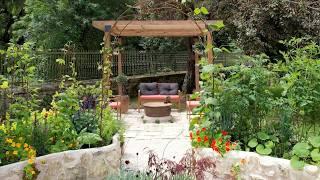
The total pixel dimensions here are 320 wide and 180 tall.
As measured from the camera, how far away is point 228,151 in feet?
14.0

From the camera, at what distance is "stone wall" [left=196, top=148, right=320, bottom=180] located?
12.2 feet

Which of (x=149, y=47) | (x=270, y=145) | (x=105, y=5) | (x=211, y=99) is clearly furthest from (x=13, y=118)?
(x=149, y=47)

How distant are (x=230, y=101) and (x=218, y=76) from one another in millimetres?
510

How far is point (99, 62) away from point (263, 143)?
9254 mm

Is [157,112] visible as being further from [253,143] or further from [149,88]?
[253,143]

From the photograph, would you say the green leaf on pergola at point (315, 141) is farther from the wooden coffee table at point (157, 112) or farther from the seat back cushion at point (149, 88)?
the seat back cushion at point (149, 88)

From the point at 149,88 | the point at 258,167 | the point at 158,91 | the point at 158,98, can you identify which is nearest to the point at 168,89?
the point at 158,91

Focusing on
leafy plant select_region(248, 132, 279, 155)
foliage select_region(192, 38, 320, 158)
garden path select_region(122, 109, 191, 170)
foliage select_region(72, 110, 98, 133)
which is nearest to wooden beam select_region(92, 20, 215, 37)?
garden path select_region(122, 109, 191, 170)

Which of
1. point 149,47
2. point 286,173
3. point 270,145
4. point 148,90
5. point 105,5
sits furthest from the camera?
point 149,47

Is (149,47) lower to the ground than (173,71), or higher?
higher

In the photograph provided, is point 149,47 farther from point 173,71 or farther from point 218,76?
point 218,76

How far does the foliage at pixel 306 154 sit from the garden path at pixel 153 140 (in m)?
1.90

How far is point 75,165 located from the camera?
4.35 m

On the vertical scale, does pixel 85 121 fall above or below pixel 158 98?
above
